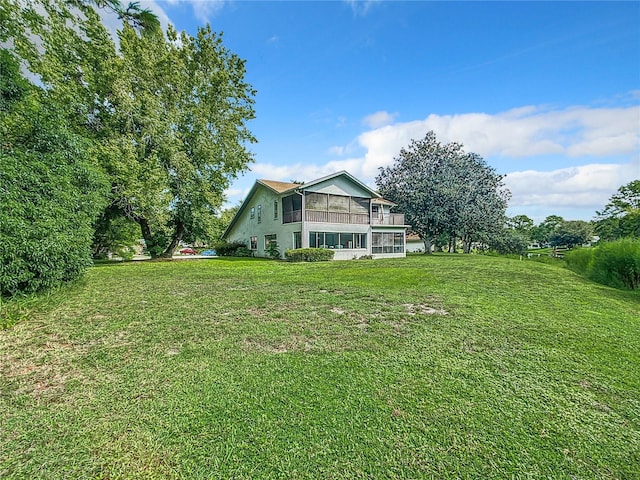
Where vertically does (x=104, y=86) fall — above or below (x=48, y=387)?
above

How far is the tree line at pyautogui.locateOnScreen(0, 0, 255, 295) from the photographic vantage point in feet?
17.5

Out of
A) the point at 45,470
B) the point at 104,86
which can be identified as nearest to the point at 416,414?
the point at 45,470

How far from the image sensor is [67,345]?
383cm

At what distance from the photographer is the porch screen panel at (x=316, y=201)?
19.6 m

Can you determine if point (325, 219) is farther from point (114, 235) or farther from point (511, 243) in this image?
point (511, 243)

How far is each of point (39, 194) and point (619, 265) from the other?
17.5 meters

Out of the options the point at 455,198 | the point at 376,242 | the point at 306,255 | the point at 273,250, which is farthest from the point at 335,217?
the point at 455,198

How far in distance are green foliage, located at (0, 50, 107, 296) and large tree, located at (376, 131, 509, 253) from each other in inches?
1045

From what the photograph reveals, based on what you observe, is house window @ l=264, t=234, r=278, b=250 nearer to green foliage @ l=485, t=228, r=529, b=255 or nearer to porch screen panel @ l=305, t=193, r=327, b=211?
porch screen panel @ l=305, t=193, r=327, b=211

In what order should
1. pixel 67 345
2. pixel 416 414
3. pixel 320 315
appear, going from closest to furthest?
pixel 416 414 → pixel 67 345 → pixel 320 315

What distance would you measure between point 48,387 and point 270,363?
2.28m

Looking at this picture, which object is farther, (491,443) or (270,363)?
(270,363)

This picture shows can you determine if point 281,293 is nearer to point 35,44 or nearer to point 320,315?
point 320,315

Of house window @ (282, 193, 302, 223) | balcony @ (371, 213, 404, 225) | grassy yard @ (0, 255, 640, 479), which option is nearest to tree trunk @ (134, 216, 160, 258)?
house window @ (282, 193, 302, 223)
